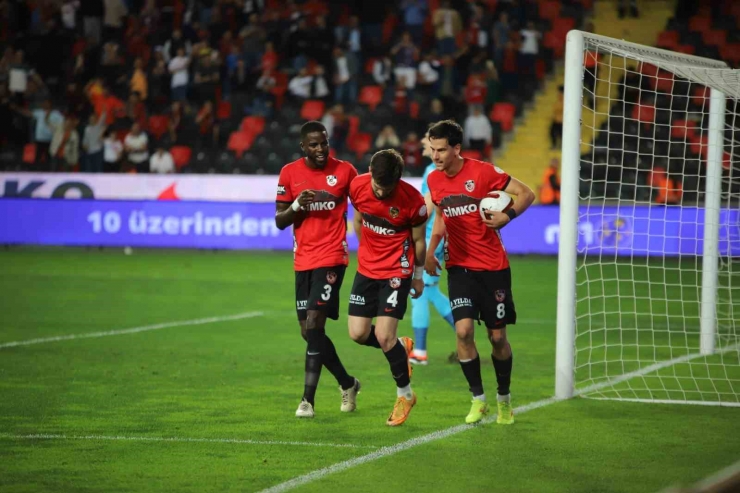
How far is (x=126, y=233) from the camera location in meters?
22.1

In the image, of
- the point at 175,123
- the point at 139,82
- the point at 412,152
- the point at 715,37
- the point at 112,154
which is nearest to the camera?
the point at 412,152

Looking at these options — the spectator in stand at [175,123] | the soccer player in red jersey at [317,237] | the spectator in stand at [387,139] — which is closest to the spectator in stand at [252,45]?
the spectator in stand at [175,123]

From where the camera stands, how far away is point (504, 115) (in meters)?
25.3

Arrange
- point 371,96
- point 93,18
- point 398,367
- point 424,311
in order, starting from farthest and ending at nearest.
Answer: point 93,18 < point 371,96 < point 424,311 < point 398,367

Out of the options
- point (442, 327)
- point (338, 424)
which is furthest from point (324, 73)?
point (338, 424)

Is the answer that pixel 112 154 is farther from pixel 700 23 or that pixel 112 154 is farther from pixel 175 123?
pixel 700 23

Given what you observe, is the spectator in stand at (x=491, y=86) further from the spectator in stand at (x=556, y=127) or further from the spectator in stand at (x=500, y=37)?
the spectator in stand at (x=556, y=127)

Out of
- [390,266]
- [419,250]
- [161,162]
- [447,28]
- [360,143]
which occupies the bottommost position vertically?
[390,266]

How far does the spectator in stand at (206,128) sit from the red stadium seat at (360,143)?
322 cm

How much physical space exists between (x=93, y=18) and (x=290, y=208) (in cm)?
2213

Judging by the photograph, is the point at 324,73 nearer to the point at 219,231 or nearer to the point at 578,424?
the point at 219,231

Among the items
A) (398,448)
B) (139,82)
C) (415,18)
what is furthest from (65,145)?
(398,448)

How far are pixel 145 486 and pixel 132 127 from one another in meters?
20.3

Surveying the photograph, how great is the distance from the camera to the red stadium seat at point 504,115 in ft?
82.5
